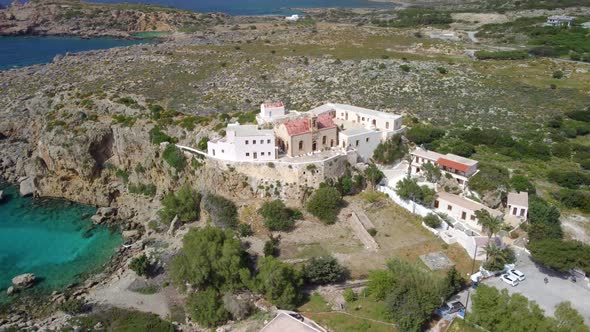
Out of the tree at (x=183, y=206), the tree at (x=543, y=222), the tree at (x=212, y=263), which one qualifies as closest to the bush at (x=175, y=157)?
the tree at (x=183, y=206)

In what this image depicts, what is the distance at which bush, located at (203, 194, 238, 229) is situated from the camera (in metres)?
48.8

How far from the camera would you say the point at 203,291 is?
40844 millimetres

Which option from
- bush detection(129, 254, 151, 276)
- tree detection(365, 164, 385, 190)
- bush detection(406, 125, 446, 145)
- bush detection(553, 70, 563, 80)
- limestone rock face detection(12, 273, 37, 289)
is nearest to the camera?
A: bush detection(129, 254, 151, 276)

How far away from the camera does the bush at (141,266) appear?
44594 millimetres

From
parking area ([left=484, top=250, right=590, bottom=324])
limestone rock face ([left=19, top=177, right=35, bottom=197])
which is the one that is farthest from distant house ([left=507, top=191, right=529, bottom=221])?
limestone rock face ([left=19, top=177, right=35, bottom=197])

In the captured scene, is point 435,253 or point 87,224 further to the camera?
point 87,224

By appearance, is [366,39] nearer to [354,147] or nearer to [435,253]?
[354,147]

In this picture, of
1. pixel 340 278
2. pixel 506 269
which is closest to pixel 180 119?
pixel 340 278

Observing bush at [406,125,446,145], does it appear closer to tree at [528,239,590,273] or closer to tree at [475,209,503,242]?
tree at [475,209,503,242]

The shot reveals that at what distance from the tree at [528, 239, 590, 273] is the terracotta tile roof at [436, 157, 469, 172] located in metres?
11.8

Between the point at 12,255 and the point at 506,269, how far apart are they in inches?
1988

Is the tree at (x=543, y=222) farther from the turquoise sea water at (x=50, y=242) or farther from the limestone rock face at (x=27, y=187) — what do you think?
the limestone rock face at (x=27, y=187)

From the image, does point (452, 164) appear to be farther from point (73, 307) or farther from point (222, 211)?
point (73, 307)

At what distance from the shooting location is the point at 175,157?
181 feet
